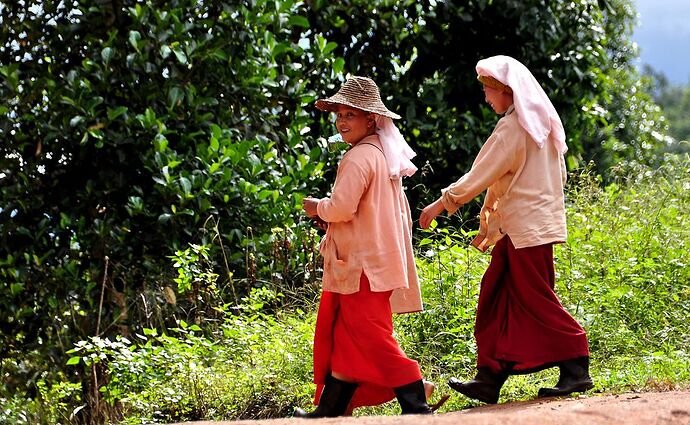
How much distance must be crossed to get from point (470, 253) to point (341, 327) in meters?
2.42

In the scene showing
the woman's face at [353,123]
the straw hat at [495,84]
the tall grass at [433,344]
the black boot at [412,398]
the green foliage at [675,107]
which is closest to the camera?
the black boot at [412,398]

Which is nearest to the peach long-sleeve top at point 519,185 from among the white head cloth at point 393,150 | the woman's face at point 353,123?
the white head cloth at point 393,150

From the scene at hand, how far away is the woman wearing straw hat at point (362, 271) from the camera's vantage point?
534 centimetres

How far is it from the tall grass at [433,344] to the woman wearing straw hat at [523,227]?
1.86ft

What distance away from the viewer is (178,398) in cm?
641

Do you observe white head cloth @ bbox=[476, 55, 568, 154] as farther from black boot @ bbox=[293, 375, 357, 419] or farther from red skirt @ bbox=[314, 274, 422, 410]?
black boot @ bbox=[293, 375, 357, 419]

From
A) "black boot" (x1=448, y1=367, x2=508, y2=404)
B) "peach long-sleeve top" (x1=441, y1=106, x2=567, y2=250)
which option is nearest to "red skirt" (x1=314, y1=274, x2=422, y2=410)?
"black boot" (x1=448, y1=367, x2=508, y2=404)

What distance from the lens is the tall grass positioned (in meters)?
6.44

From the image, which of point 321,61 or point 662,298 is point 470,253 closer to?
point 662,298

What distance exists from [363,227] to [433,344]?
64.9 inches

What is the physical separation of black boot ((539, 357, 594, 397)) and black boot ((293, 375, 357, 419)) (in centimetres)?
102

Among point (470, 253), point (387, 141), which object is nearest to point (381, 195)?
point (387, 141)

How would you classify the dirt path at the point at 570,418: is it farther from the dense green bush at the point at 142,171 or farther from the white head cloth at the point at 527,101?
the dense green bush at the point at 142,171

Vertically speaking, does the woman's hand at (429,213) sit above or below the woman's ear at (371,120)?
below
